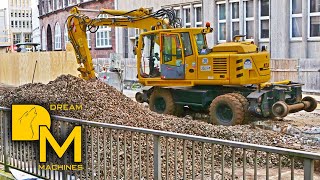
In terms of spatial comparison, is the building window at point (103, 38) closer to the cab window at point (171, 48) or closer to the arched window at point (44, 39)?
the arched window at point (44, 39)

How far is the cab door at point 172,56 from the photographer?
591 inches

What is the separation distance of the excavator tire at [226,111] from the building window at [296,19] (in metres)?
9.63

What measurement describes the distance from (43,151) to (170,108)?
28.6ft

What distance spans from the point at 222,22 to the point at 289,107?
12.9m

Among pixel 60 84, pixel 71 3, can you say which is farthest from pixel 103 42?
pixel 60 84

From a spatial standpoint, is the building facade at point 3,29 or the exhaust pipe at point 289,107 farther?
the building facade at point 3,29

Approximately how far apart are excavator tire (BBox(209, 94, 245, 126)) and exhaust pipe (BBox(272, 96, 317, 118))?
0.86m

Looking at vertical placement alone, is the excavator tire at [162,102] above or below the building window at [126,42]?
below

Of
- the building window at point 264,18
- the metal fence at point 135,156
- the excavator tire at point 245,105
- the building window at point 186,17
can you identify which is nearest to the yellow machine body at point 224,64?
the excavator tire at point 245,105

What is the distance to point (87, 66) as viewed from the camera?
18.1m

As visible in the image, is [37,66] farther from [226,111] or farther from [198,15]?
[226,111]

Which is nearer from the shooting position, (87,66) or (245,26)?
(87,66)

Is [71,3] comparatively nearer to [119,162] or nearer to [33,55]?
[33,55]

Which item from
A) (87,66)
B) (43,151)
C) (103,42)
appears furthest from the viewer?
(103,42)
